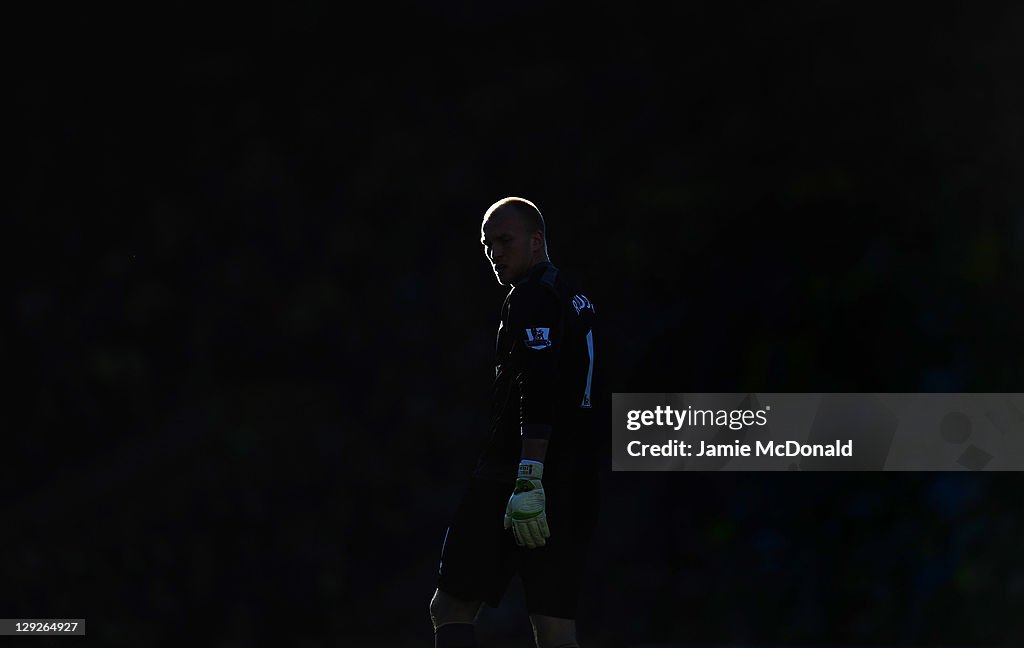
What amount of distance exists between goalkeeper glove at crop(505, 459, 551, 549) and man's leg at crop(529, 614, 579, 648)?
26 cm

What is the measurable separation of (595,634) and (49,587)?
118 inches

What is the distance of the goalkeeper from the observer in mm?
5516

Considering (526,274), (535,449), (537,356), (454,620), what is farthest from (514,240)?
(454,620)

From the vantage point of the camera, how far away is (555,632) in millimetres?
5520

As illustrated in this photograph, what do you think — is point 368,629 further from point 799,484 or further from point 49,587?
point 799,484

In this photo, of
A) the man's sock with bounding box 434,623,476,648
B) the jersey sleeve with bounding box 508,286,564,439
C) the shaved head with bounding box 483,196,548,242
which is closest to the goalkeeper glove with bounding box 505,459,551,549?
the jersey sleeve with bounding box 508,286,564,439

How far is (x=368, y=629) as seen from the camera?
28.7ft

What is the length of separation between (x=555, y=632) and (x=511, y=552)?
0.32 m

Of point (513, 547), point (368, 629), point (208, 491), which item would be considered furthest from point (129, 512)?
point (513, 547)

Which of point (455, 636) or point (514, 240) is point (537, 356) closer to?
point (514, 240)

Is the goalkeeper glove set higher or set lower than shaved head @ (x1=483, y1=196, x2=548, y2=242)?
lower
